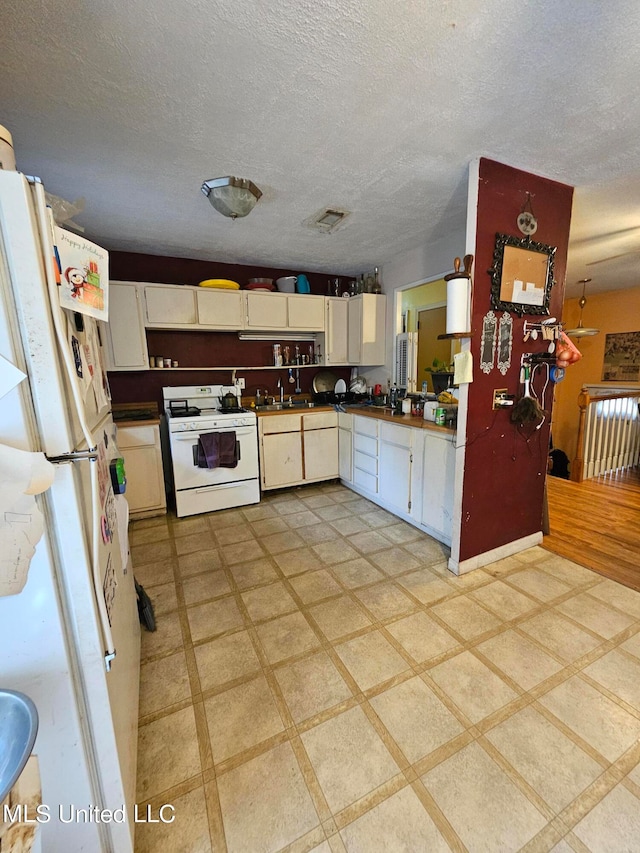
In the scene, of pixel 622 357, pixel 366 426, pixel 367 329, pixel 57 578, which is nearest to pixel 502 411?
pixel 366 426

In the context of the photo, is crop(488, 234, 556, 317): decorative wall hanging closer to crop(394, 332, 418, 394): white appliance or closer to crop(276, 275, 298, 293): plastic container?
crop(394, 332, 418, 394): white appliance

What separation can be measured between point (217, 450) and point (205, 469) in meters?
0.23

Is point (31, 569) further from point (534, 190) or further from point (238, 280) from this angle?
point (238, 280)

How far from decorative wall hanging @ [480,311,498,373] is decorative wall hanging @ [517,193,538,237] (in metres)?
0.54

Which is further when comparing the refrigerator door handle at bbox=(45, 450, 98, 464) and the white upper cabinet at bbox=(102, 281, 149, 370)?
the white upper cabinet at bbox=(102, 281, 149, 370)

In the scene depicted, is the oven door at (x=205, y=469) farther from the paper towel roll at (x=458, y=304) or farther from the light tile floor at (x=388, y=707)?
the paper towel roll at (x=458, y=304)

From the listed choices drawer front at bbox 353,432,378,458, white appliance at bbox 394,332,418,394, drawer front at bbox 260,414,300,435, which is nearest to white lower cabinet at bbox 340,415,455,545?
drawer front at bbox 353,432,378,458

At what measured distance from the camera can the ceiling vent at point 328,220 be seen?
8.18 ft

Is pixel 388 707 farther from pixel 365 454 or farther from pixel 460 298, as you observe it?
pixel 365 454

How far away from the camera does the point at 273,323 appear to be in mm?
3660

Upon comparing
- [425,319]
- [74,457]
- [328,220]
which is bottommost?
[74,457]

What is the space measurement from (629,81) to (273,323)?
2.86m

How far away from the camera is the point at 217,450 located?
315 cm

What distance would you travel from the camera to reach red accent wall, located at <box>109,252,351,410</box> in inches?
134
